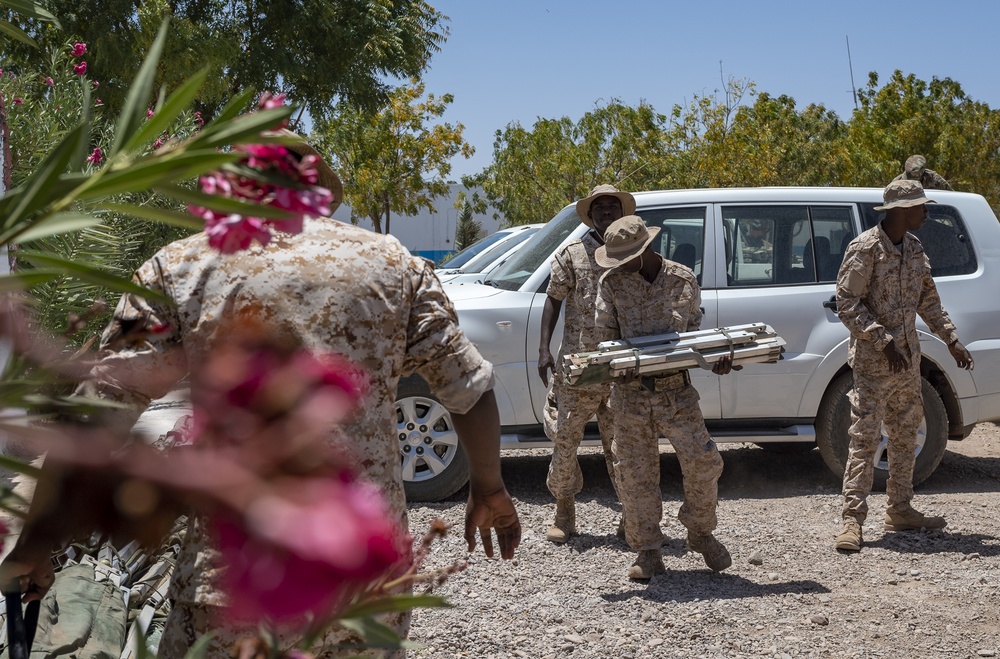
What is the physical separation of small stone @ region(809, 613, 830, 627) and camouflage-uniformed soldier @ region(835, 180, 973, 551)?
3.32 ft

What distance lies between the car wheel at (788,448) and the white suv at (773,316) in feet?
4.19

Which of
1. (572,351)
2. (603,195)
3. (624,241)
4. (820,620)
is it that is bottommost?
(820,620)

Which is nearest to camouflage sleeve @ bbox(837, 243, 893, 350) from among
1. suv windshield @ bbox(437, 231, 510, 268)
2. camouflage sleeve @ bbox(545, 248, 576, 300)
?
camouflage sleeve @ bbox(545, 248, 576, 300)

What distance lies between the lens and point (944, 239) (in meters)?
6.91

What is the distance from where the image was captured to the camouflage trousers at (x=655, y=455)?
16.5 ft

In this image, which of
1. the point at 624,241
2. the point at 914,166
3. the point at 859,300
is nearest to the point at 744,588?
the point at 859,300

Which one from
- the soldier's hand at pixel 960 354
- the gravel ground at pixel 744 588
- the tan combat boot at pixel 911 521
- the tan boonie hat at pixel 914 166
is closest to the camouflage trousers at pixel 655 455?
the gravel ground at pixel 744 588

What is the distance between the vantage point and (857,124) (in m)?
24.4

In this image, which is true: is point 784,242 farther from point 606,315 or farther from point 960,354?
point 606,315

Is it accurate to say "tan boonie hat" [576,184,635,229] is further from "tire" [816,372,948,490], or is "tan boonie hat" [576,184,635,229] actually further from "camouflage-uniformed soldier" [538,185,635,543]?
"tire" [816,372,948,490]

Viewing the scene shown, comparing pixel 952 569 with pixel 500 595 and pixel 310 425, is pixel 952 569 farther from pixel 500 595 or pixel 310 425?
pixel 310 425

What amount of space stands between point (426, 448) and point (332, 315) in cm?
434

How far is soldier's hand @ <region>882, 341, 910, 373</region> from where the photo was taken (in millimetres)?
5426

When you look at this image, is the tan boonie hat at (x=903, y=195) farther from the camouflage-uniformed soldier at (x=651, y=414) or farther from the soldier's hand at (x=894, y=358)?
the camouflage-uniformed soldier at (x=651, y=414)
